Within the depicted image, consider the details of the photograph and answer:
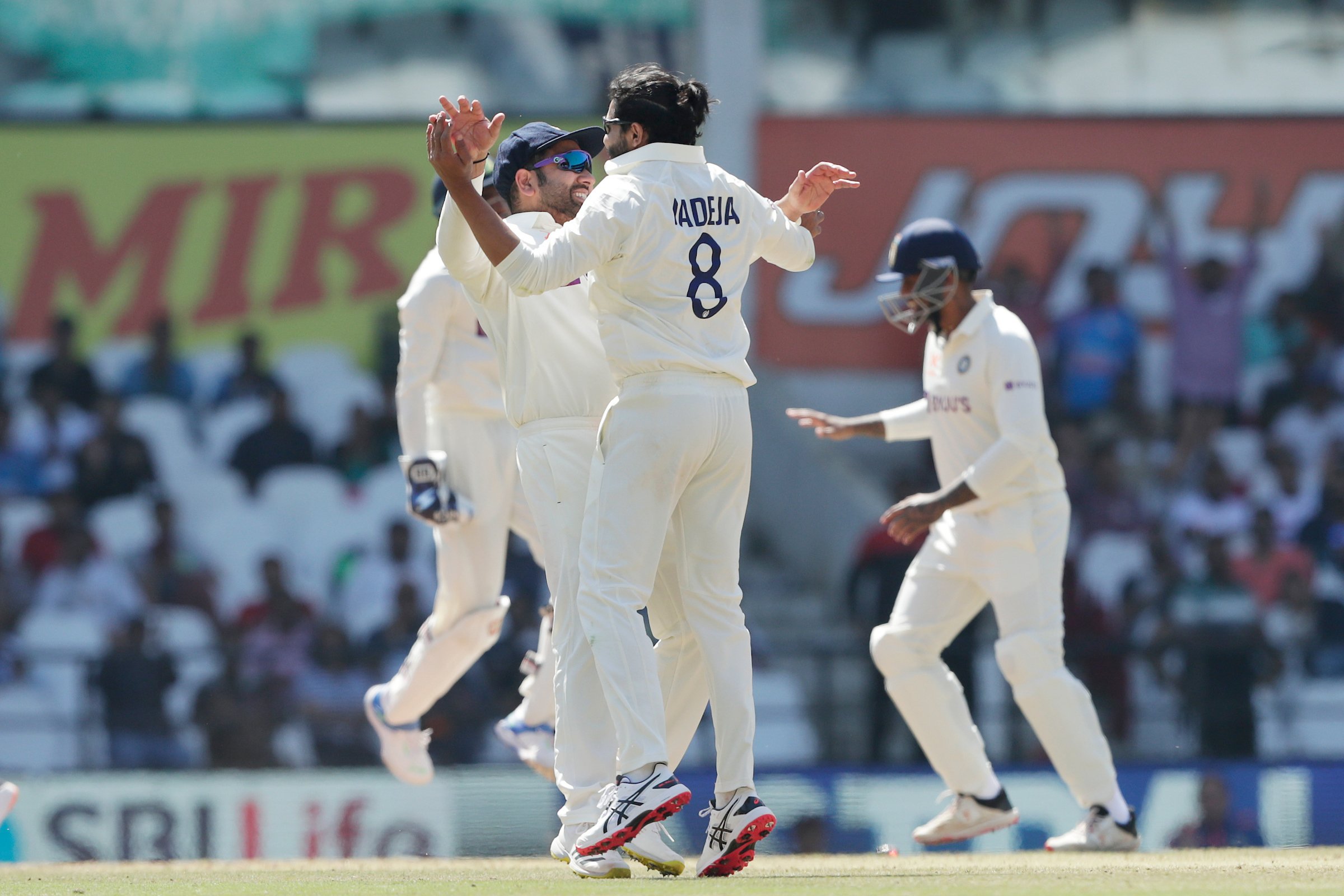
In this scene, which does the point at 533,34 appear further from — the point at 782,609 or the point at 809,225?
the point at 809,225

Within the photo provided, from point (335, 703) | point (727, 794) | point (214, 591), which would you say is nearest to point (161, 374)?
point (214, 591)

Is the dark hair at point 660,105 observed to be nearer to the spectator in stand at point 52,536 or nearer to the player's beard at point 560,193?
the player's beard at point 560,193

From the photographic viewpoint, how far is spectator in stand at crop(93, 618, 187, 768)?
37.0 feet

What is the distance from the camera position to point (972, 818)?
23.5ft

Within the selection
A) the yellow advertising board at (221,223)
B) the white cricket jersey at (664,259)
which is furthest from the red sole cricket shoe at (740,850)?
the yellow advertising board at (221,223)

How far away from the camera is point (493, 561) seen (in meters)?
7.36

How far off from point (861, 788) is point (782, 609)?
4995 mm

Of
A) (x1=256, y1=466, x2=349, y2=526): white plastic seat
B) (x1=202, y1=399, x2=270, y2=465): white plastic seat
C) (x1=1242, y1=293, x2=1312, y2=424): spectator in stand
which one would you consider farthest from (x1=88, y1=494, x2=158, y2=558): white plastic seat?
(x1=1242, y1=293, x2=1312, y2=424): spectator in stand

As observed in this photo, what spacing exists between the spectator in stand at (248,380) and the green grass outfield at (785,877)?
7.40 metres

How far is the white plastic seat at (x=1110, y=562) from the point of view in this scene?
A: 42.9ft

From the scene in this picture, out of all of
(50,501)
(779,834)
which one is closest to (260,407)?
(50,501)

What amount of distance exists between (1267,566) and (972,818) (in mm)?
6413

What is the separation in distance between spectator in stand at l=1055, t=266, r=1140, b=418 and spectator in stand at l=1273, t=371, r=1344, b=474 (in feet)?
4.00

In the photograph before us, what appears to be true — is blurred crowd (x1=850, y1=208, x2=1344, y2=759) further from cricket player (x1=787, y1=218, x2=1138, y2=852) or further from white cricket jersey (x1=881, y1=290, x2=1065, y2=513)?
white cricket jersey (x1=881, y1=290, x2=1065, y2=513)
